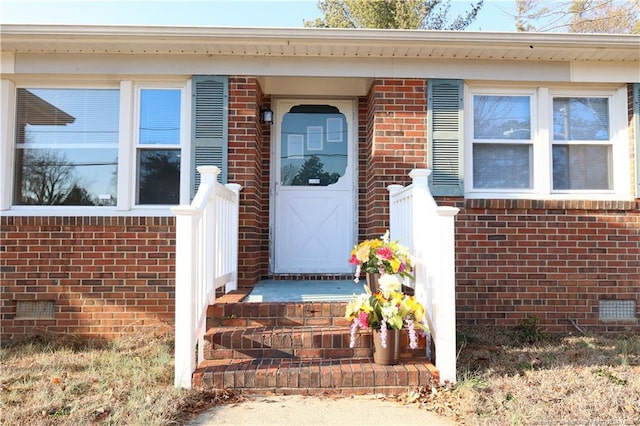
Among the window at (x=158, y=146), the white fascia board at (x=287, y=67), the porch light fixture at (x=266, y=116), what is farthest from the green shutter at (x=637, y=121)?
the window at (x=158, y=146)

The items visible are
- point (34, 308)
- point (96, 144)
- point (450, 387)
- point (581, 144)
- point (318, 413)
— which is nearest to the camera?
point (318, 413)

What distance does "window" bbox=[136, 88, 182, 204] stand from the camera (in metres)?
4.82

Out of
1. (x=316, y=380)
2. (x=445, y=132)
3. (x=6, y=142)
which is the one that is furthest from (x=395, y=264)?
(x=6, y=142)

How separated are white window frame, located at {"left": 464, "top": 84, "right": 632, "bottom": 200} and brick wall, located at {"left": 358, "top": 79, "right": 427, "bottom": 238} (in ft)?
1.74

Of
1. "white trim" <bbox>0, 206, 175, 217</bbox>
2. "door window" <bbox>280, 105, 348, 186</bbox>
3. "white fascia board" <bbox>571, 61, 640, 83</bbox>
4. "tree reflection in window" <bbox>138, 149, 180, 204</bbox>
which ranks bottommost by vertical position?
"white trim" <bbox>0, 206, 175, 217</bbox>

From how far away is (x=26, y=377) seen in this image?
338 cm

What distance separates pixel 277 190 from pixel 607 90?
398 cm

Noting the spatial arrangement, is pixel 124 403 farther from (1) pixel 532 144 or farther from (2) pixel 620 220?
(2) pixel 620 220

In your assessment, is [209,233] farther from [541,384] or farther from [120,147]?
[541,384]

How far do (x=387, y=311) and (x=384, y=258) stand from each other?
46 centimetres

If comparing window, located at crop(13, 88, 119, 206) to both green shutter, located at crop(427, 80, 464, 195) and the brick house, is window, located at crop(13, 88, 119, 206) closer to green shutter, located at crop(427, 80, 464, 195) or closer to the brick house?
the brick house

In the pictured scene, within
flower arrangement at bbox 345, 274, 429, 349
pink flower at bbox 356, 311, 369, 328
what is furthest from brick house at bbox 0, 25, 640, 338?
pink flower at bbox 356, 311, 369, 328

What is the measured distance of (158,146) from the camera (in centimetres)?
482

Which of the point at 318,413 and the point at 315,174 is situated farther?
the point at 315,174
